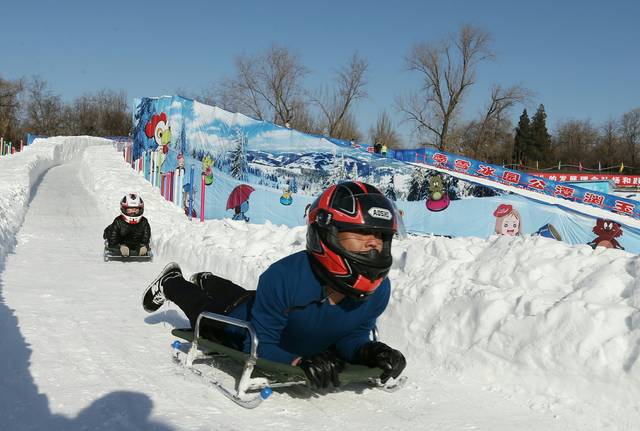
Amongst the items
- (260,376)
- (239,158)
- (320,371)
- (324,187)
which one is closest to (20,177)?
(239,158)

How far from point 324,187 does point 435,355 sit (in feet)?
33.3

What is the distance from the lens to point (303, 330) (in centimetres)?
372

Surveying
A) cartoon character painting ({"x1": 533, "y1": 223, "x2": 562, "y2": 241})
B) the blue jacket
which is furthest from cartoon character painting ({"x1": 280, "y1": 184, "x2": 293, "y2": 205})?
the blue jacket

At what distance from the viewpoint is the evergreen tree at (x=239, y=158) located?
15.6 m

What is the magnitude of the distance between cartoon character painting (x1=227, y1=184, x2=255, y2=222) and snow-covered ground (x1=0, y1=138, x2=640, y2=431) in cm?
868

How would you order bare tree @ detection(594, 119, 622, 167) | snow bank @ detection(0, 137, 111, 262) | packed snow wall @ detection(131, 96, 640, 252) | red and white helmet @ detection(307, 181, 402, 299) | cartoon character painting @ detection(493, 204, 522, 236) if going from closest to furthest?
red and white helmet @ detection(307, 181, 402, 299), snow bank @ detection(0, 137, 111, 262), packed snow wall @ detection(131, 96, 640, 252), cartoon character painting @ detection(493, 204, 522, 236), bare tree @ detection(594, 119, 622, 167)

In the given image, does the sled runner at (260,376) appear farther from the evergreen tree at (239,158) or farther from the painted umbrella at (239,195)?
the evergreen tree at (239,158)

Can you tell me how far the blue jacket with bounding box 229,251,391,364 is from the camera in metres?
3.56

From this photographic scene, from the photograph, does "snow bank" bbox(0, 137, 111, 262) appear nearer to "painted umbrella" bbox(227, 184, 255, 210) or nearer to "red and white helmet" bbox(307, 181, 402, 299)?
"painted umbrella" bbox(227, 184, 255, 210)

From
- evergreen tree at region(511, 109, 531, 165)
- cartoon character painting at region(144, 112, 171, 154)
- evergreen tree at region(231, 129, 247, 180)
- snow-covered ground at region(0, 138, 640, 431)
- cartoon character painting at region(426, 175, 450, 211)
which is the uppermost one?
evergreen tree at region(511, 109, 531, 165)

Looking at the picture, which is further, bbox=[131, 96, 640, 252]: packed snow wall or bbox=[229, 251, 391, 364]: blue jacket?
bbox=[131, 96, 640, 252]: packed snow wall

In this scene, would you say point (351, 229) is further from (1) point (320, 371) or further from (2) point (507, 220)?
(2) point (507, 220)

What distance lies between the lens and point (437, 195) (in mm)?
13898

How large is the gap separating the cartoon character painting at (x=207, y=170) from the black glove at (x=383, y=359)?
13.9 m
